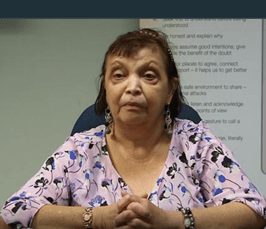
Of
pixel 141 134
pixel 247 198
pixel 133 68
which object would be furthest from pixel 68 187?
pixel 247 198

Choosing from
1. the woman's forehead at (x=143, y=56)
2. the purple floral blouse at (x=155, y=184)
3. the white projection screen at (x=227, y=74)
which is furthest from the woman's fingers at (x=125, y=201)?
the white projection screen at (x=227, y=74)

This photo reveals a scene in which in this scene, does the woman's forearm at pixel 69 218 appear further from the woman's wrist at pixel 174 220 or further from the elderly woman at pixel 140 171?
the woman's wrist at pixel 174 220

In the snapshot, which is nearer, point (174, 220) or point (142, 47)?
point (174, 220)

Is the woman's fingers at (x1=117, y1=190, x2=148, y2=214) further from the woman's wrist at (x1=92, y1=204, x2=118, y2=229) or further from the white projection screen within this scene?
the white projection screen

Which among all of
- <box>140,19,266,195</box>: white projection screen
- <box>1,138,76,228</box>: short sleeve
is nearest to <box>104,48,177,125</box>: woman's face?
<box>1,138,76,228</box>: short sleeve

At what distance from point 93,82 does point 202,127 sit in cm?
111

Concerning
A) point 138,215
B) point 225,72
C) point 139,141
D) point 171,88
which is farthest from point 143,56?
point 225,72

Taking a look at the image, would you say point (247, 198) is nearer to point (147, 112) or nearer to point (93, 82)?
point (147, 112)

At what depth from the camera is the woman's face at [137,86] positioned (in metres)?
1.48

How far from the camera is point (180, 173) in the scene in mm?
1498

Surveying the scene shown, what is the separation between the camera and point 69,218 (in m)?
1.34

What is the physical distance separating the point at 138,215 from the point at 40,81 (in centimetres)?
149

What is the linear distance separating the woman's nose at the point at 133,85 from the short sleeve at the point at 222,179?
0.28 meters

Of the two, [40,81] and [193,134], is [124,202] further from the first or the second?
[40,81]
